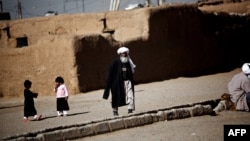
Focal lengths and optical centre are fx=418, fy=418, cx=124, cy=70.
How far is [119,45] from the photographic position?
626 inches

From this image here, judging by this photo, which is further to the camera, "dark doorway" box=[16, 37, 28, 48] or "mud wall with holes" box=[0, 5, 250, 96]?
"dark doorway" box=[16, 37, 28, 48]

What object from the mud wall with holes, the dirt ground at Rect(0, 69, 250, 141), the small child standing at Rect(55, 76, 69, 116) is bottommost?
the dirt ground at Rect(0, 69, 250, 141)

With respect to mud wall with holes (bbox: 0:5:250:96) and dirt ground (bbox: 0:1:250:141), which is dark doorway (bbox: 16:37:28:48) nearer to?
mud wall with holes (bbox: 0:5:250:96)

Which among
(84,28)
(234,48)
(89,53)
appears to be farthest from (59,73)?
(234,48)

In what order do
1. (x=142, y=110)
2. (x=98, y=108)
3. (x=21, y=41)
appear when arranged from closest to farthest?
(x=142, y=110) → (x=98, y=108) → (x=21, y=41)

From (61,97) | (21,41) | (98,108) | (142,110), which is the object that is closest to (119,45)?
(98,108)

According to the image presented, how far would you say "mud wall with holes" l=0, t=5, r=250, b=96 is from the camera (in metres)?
15.1

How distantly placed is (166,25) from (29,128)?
10251 millimetres

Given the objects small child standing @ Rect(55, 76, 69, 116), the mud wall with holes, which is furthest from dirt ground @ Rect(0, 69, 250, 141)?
the mud wall with holes

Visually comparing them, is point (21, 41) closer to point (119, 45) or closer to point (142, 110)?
point (119, 45)

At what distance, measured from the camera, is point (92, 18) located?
19.5 meters

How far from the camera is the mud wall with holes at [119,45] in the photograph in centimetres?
1510

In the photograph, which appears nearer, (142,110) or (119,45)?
(142,110)

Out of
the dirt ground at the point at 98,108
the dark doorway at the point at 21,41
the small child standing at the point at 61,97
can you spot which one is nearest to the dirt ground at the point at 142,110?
the dirt ground at the point at 98,108
